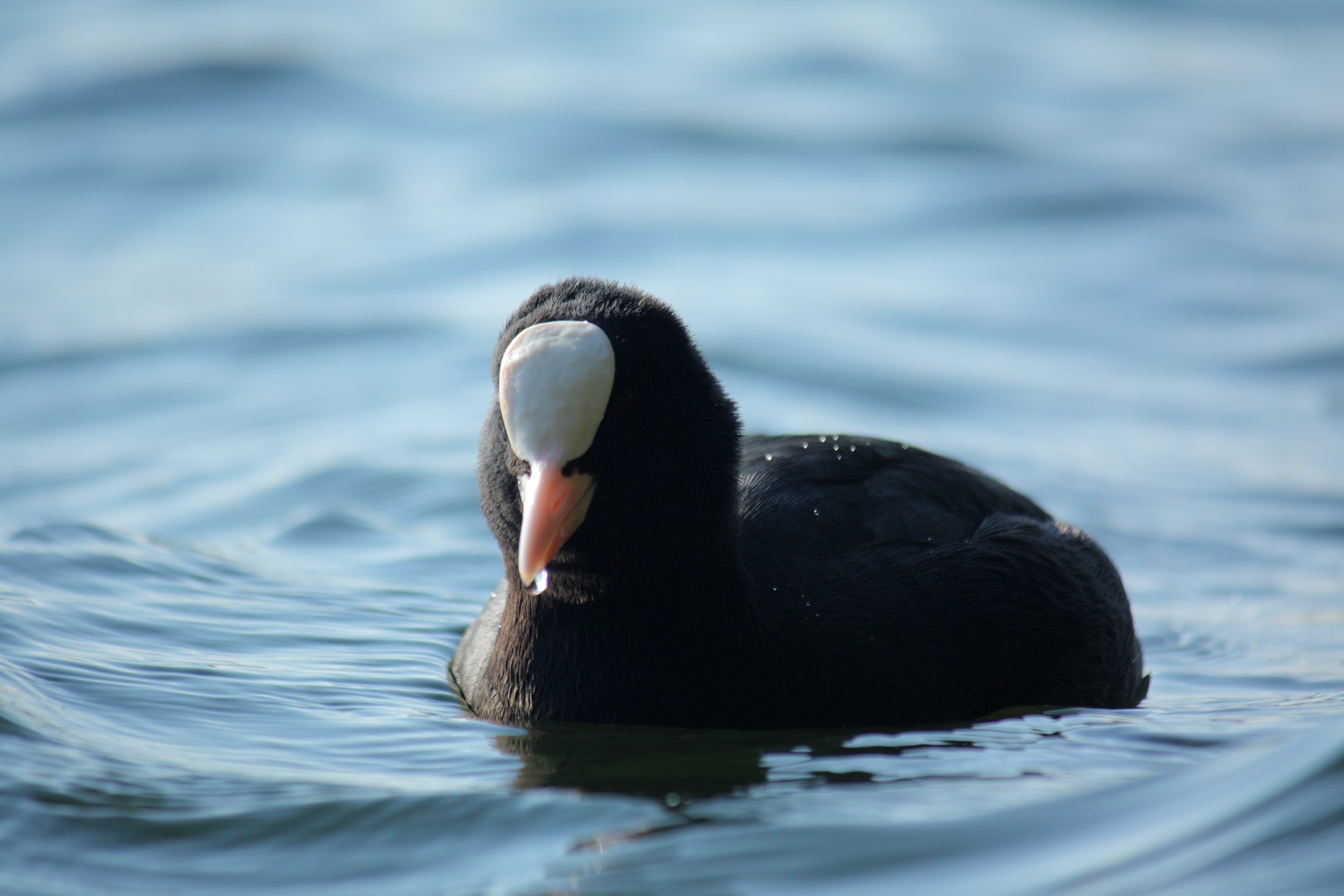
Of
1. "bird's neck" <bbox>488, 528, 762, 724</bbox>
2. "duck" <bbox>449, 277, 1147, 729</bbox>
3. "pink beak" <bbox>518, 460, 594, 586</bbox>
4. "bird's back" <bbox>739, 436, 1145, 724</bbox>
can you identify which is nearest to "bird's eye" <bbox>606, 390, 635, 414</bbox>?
"duck" <bbox>449, 277, 1147, 729</bbox>

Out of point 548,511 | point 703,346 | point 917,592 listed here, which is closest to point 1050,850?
point 917,592

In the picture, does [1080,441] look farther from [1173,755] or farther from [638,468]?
[638,468]

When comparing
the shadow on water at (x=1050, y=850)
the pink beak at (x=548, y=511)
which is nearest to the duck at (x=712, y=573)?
the pink beak at (x=548, y=511)

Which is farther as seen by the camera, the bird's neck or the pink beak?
the bird's neck

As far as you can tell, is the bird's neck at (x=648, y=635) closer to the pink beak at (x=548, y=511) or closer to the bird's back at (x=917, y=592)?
the bird's back at (x=917, y=592)

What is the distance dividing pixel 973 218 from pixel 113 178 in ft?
19.3

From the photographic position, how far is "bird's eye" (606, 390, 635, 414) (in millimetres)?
3645

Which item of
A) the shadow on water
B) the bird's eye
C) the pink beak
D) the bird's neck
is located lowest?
the shadow on water

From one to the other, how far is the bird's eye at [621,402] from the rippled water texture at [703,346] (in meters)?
0.79

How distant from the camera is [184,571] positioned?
5.72 m

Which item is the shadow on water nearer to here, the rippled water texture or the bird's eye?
the rippled water texture

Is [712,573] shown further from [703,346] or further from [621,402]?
[703,346]

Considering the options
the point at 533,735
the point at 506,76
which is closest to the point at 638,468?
the point at 533,735

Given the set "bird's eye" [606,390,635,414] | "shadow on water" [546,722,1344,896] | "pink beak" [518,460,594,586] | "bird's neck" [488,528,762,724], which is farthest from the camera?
"bird's neck" [488,528,762,724]
